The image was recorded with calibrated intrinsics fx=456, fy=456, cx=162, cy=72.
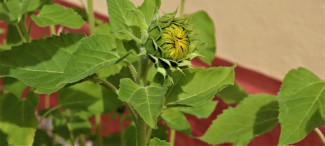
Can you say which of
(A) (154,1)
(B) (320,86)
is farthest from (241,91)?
(A) (154,1)

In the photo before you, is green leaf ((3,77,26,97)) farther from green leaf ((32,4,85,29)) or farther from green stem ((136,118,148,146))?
green stem ((136,118,148,146))

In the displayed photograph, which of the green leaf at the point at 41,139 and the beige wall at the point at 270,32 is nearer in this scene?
the green leaf at the point at 41,139

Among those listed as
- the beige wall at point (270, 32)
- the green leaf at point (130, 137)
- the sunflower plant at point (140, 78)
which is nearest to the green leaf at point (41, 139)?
the sunflower plant at point (140, 78)

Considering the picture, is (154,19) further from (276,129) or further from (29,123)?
(276,129)

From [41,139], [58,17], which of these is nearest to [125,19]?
[58,17]

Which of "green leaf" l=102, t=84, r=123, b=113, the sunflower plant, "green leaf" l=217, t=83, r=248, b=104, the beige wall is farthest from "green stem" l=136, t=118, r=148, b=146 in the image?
the beige wall

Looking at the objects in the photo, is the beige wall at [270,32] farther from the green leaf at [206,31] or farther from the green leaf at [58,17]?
the green leaf at [58,17]

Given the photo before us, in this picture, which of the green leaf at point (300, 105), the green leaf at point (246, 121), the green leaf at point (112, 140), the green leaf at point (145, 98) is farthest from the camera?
the green leaf at point (112, 140)
